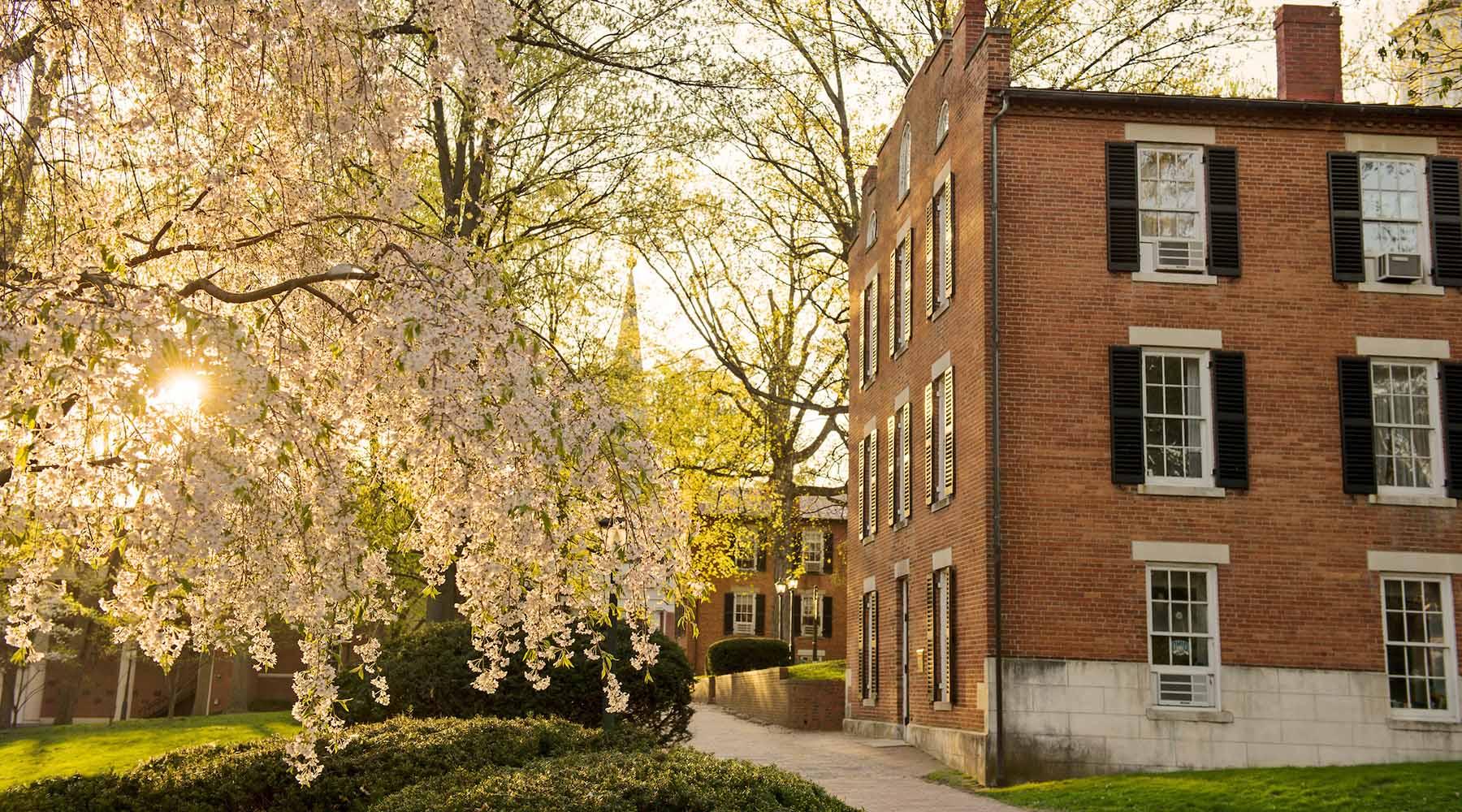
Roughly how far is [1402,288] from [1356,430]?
245cm

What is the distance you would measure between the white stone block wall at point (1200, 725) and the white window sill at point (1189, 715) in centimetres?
1

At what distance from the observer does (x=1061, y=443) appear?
65.1 ft

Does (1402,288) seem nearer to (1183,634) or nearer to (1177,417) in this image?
(1177,417)

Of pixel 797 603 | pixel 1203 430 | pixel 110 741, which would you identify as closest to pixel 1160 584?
pixel 1203 430

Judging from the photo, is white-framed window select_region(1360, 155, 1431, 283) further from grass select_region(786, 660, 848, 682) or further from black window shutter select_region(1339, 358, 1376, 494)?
grass select_region(786, 660, 848, 682)

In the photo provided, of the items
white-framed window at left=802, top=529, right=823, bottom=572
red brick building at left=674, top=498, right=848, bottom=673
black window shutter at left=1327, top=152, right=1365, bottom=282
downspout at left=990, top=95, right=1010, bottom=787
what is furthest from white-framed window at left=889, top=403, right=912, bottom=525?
white-framed window at left=802, top=529, right=823, bottom=572

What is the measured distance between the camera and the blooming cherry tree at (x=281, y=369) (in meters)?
6.54

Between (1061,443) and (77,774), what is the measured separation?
13.6 metres

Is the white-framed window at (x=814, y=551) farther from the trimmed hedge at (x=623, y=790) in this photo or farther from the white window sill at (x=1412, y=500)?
the trimmed hedge at (x=623, y=790)

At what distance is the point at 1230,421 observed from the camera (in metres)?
19.9

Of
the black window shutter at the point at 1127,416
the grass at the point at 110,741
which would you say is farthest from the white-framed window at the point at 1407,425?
the grass at the point at 110,741

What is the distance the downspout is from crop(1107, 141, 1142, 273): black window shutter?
Result: 173 centimetres

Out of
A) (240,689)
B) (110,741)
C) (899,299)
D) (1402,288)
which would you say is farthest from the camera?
(240,689)

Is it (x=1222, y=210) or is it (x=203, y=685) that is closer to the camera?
(x=1222, y=210)
